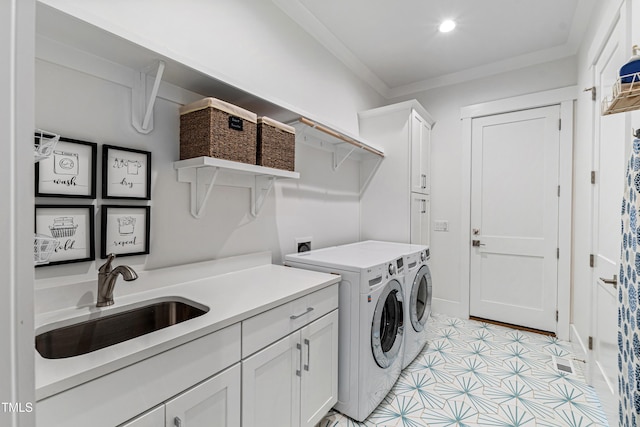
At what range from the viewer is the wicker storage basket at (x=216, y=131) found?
138 centimetres

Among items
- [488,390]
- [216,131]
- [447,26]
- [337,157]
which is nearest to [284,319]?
[216,131]

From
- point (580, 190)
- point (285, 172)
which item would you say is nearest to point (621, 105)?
point (285, 172)

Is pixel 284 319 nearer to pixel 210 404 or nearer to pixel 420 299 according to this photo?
pixel 210 404

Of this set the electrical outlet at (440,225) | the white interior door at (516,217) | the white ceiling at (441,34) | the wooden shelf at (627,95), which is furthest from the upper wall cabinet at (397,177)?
the wooden shelf at (627,95)

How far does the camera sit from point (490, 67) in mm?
3160

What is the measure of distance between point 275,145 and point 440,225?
97.7 inches

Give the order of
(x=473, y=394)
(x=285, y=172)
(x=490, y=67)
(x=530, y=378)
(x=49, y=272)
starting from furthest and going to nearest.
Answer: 1. (x=490, y=67)
2. (x=530, y=378)
3. (x=473, y=394)
4. (x=285, y=172)
5. (x=49, y=272)

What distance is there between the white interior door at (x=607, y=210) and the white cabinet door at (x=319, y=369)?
4.87ft

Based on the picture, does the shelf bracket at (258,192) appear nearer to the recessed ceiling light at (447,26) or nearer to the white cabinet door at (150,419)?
the white cabinet door at (150,419)

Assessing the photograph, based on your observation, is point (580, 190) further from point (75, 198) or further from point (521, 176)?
point (75, 198)

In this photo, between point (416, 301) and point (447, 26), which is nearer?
point (416, 301)

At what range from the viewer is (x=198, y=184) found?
1.61 meters

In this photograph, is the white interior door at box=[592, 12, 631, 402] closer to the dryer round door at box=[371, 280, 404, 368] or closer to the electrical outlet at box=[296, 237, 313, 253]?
the dryer round door at box=[371, 280, 404, 368]

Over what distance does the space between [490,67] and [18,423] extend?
4.00 metres
